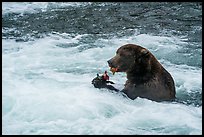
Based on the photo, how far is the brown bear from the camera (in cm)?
615

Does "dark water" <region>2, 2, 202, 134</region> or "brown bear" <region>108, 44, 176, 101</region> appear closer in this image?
"dark water" <region>2, 2, 202, 134</region>

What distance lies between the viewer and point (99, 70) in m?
8.10

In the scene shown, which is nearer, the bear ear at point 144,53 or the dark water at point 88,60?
the dark water at point 88,60

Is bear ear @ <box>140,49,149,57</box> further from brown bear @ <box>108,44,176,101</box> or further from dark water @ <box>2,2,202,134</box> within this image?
dark water @ <box>2,2,202,134</box>

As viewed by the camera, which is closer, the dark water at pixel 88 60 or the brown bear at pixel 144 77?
the dark water at pixel 88 60

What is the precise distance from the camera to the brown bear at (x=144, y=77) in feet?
20.2

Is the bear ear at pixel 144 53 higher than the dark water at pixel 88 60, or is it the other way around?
the bear ear at pixel 144 53

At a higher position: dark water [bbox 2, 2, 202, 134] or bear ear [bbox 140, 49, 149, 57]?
bear ear [bbox 140, 49, 149, 57]

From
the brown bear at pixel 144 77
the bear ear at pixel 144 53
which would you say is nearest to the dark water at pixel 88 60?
the brown bear at pixel 144 77

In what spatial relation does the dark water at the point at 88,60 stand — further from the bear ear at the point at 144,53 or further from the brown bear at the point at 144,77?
the bear ear at the point at 144,53

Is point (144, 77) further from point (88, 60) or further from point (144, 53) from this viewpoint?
point (88, 60)

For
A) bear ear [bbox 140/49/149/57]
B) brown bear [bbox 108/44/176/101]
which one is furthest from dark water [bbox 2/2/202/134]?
bear ear [bbox 140/49/149/57]

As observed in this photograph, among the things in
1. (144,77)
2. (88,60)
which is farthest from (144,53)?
(88,60)

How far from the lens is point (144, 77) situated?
6199mm
